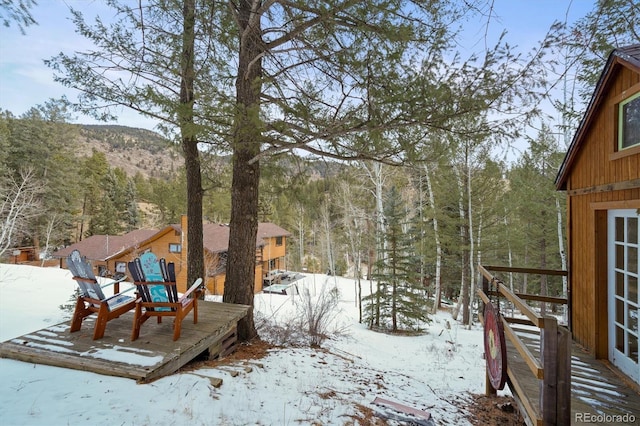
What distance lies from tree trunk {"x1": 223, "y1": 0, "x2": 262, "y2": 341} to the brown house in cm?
406

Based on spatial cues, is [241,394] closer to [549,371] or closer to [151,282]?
[151,282]

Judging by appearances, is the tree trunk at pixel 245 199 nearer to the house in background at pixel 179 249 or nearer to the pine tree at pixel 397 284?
the pine tree at pixel 397 284

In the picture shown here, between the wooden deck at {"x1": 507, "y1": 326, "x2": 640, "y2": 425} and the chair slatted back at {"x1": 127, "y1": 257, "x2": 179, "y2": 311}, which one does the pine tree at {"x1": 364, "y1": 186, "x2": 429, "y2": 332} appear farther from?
the chair slatted back at {"x1": 127, "y1": 257, "x2": 179, "y2": 311}

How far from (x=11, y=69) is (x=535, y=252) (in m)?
20.2

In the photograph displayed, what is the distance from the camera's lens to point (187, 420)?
2.30m

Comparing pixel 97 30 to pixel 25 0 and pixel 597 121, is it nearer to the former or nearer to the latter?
pixel 25 0

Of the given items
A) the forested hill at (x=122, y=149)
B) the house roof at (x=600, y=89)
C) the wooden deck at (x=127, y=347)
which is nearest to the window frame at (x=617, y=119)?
the house roof at (x=600, y=89)

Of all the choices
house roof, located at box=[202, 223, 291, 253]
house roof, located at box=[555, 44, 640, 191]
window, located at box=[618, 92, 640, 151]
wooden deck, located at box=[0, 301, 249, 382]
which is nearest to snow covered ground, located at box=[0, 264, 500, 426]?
wooden deck, located at box=[0, 301, 249, 382]

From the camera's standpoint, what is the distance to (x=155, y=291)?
373 centimetres

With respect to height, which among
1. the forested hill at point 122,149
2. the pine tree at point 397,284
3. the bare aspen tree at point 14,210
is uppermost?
the forested hill at point 122,149

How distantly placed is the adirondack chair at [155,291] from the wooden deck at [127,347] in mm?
193

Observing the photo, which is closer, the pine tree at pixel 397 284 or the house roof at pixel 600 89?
the house roof at pixel 600 89

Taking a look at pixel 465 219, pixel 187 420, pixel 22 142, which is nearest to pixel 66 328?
pixel 187 420

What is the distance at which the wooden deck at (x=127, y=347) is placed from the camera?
2.99m
